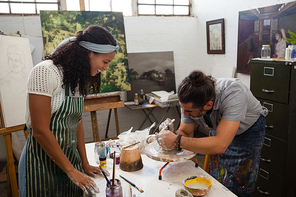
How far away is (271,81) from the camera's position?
241 centimetres

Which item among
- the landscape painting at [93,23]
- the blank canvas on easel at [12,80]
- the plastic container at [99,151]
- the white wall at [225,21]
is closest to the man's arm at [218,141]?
the plastic container at [99,151]

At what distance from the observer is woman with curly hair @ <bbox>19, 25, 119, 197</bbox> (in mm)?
1229

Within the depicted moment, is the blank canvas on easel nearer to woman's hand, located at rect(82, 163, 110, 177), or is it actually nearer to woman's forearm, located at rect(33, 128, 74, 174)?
woman's hand, located at rect(82, 163, 110, 177)

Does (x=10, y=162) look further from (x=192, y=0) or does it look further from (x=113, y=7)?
(x=192, y=0)

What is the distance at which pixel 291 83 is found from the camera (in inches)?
87.4

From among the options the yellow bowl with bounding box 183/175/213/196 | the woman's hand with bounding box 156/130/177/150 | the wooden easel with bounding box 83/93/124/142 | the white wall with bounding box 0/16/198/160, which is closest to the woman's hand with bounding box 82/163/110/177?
the woman's hand with bounding box 156/130/177/150

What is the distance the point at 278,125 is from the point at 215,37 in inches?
85.6

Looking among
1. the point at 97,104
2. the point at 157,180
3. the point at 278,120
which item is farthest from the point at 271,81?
the point at 97,104

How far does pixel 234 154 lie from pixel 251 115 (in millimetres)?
296

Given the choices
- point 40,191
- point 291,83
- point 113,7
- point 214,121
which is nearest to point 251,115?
point 214,121

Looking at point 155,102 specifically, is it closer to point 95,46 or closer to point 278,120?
point 278,120

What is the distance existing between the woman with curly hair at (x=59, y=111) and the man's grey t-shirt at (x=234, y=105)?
735mm

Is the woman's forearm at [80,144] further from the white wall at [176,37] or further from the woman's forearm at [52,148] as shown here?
the white wall at [176,37]

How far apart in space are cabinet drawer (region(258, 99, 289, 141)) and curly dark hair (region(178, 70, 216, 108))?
1193mm
